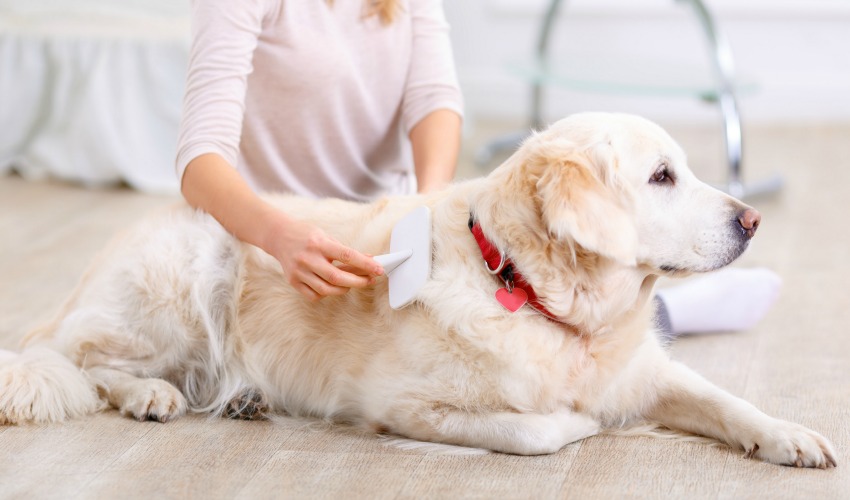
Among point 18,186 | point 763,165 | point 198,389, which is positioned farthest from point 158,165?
point 763,165

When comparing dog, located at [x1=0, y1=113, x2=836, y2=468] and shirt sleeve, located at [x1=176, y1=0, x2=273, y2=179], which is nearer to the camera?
dog, located at [x1=0, y1=113, x2=836, y2=468]

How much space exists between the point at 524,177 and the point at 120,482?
2.52ft

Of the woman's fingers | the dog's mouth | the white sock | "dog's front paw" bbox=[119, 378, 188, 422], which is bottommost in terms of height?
the white sock

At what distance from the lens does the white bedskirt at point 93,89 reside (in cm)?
386

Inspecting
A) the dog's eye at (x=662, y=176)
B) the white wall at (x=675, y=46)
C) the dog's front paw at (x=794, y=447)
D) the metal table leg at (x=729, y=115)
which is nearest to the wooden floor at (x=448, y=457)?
the dog's front paw at (x=794, y=447)

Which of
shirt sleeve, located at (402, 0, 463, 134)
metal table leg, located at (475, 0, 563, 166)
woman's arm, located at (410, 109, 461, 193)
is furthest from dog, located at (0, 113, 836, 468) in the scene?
metal table leg, located at (475, 0, 563, 166)

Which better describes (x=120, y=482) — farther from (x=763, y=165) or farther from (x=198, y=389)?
(x=763, y=165)

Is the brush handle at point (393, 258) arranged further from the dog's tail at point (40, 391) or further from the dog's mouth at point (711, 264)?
the dog's tail at point (40, 391)

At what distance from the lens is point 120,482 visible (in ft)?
5.10

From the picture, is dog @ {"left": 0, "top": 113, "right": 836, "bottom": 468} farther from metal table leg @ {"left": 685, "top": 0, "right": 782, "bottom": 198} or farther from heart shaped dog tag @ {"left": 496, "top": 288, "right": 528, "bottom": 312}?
metal table leg @ {"left": 685, "top": 0, "right": 782, "bottom": 198}

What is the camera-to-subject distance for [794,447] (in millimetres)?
1553

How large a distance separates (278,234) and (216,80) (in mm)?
403

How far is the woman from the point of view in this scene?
1906 millimetres

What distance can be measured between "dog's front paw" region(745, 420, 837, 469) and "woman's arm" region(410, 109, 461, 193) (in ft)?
2.72
